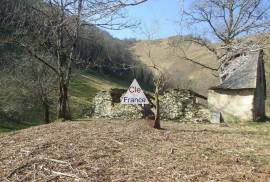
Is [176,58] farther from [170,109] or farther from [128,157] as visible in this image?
[128,157]

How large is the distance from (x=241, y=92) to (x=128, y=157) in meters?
17.1

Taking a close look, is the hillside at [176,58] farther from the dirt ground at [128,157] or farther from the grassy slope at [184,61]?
the dirt ground at [128,157]

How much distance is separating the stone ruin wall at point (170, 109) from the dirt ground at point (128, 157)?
32.3ft

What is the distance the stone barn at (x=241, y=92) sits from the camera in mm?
24078

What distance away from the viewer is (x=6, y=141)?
10930 mm

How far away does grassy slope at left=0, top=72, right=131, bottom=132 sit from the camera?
38456mm

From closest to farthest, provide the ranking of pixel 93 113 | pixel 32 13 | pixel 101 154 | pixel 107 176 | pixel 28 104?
pixel 107 176 → pixel 101 154 → pixel 32 13 → pixel 93 113 → pixel 28 104

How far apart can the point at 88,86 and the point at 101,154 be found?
61354mm

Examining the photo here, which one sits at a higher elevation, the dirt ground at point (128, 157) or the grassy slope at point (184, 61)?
the grassy slope at point (184, 61)

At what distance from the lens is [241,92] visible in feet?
81.0

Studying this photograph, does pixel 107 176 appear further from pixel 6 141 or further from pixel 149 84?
pixel 149 84

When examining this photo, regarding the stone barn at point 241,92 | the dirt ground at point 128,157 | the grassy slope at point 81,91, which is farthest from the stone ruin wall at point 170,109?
the grassy slope at point 81,91

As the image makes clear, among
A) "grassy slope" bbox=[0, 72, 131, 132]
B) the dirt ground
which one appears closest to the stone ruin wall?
the dirt ground

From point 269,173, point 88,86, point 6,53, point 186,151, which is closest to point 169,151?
point 186,151
